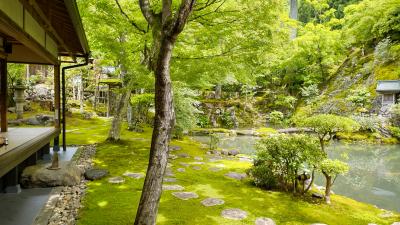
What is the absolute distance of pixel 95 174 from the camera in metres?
7.57

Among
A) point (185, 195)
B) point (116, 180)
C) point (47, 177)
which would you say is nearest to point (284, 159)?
point (185, 195)

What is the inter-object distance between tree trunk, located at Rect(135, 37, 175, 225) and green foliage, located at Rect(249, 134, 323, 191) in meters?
3.78

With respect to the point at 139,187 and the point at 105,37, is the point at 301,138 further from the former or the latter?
the point at 105,37

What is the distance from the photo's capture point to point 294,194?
6.96 m

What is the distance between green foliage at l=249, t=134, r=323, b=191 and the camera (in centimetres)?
684

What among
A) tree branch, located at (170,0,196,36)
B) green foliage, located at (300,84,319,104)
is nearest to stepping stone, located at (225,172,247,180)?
tree branch, located at (170,0,196,36)

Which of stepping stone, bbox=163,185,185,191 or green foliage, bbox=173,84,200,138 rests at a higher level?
green foliage, bbox=173,84,200,138

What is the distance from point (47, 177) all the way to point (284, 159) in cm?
524

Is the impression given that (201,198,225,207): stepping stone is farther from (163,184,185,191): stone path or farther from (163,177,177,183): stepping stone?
(163,177,177,183): stepping stone

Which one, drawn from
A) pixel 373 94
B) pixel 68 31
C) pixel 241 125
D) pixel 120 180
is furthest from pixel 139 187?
pixel 373 94

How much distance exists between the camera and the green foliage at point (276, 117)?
25.3m

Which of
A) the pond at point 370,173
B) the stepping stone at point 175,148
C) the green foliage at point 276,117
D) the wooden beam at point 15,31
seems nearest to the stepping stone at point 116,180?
the wooden beam at point 15,31

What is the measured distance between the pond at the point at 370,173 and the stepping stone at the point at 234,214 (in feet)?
9.15

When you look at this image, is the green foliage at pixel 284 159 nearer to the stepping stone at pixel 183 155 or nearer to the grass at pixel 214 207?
the grass at pixel 214 207
